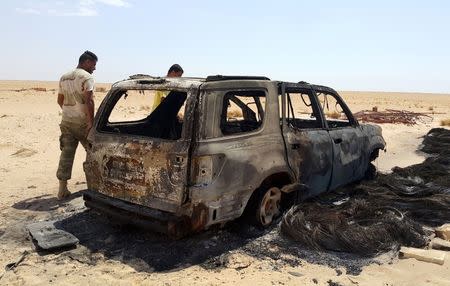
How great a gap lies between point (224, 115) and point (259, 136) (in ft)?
1.53

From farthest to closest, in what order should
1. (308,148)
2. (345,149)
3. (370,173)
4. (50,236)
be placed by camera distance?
(370,173), (345,149), (308,148), (50,236)

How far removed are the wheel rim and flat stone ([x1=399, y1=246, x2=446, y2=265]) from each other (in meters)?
1.43

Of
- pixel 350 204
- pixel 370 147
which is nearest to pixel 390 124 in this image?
pixel 370 147

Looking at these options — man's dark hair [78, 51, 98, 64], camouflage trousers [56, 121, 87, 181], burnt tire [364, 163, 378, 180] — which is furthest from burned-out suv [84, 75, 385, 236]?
burnt tire [364, 163, 378, 180]

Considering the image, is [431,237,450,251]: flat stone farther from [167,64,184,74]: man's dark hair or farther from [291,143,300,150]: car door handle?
[167,64,184,74]: man's dark hair

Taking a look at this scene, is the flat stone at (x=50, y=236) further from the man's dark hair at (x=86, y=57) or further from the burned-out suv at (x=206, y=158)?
the man's dark hair at (x=86, y=57)

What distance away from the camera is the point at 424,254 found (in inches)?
182

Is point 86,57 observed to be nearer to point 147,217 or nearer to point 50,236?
point 50,236

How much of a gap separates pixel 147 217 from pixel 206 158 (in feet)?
2.73

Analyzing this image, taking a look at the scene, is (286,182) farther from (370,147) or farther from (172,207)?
(370,147)

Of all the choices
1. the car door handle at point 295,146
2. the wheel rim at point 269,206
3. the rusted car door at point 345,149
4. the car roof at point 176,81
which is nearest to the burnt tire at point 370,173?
the rusted car door at point 345,149

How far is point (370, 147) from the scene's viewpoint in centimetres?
723

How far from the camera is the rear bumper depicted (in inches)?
168

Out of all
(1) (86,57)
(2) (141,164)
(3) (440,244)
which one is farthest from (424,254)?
(1) (86,57)
